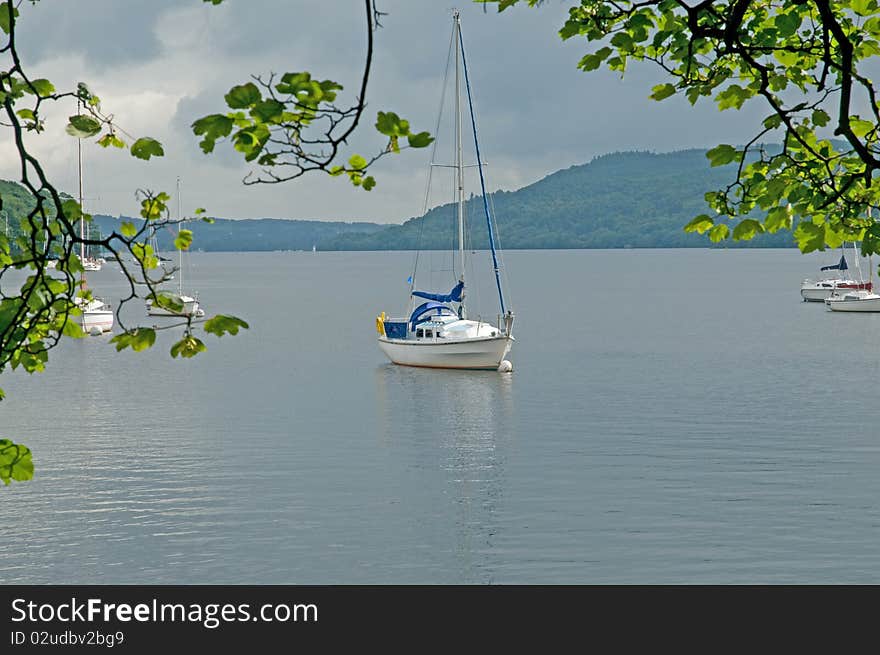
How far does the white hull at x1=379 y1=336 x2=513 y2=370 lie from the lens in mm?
57906

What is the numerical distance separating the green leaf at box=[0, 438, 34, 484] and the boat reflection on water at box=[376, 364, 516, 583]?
2203 centimetres

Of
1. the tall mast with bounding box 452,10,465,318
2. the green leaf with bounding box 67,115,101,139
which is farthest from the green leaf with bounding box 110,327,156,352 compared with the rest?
the tall mast with bounding box 452,10,465,318

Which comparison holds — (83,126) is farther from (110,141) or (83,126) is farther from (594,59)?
(594,59)

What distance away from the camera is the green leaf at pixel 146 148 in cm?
541

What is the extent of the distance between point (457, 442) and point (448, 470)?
516 cm

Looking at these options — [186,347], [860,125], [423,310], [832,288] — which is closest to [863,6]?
[860,125]

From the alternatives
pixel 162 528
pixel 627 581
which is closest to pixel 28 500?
pixel 162 528

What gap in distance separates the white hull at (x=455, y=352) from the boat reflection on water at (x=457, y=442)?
2.24ft

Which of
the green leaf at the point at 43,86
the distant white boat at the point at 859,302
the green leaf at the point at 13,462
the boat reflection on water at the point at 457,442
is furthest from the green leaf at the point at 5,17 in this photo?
the distant white boat at the point at 859,302

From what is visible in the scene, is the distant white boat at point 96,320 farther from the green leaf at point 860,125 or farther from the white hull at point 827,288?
the white hull at point 827,288

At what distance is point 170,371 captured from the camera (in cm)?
6681

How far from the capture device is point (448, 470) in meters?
38.2

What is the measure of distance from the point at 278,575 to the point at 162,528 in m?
5.26

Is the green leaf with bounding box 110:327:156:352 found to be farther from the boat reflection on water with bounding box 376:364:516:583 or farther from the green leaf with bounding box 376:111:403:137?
the boat reflection on water with bounding box 376:364:516:583
